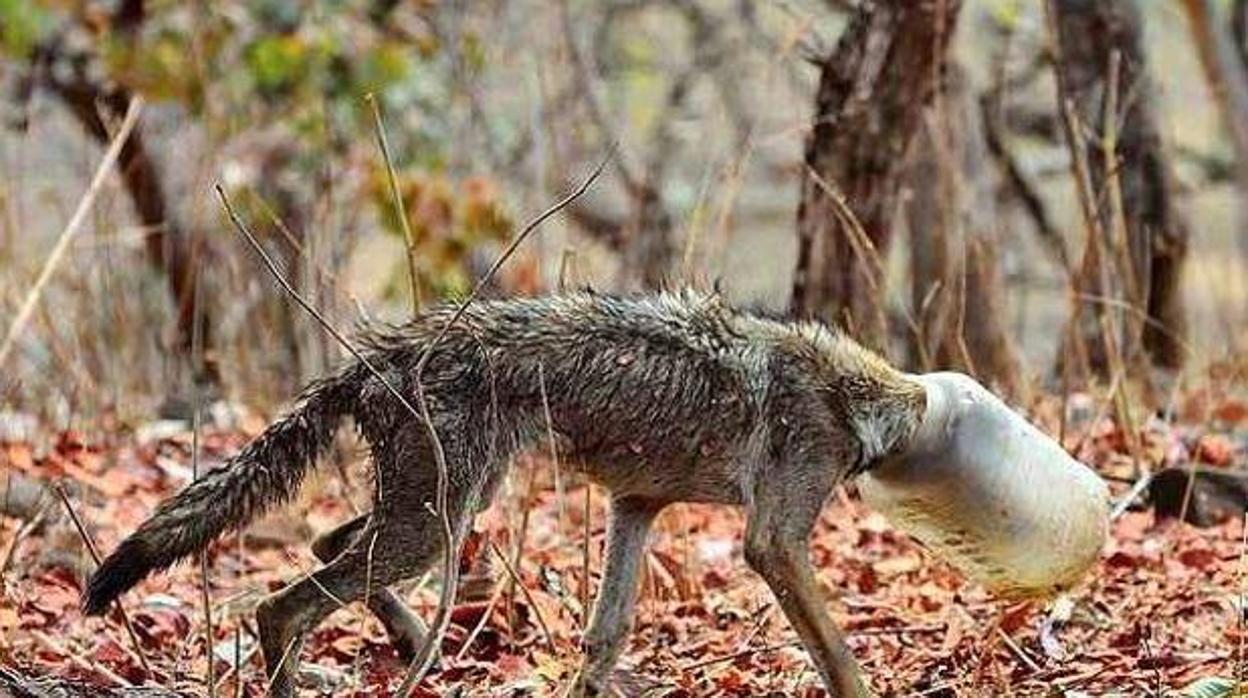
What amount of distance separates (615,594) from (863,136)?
9.59 feet

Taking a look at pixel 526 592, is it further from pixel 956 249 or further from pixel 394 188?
pixel 956 249

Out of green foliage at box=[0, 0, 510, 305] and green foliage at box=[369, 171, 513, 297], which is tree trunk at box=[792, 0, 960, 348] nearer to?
green foliage at box=[0, 0, 510, 305]

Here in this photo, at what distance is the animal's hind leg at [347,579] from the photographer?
15.3 ft

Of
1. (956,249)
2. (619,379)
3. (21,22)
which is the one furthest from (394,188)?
(21,22)

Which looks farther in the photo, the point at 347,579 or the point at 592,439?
the point at 592,439

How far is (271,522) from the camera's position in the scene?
→ 716cm

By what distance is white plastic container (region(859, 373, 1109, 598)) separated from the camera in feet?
17.1

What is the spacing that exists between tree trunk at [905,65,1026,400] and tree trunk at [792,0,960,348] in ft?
0.81

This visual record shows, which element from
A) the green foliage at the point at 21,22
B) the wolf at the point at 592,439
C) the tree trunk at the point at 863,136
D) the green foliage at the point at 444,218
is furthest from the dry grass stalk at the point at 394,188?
the green foliage at the point at 21,22

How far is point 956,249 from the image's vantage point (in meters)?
8.38

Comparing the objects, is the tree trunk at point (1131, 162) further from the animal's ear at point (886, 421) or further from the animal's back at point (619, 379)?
the animal's back at point (619, 379)

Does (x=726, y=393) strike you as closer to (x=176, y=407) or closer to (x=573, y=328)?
(x=573, y=328)

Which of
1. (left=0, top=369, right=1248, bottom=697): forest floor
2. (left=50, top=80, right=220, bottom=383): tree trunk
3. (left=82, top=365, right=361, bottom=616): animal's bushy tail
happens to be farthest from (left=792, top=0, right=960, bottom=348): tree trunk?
(left=50, top=80, right=220, bottom=383): tree trunk

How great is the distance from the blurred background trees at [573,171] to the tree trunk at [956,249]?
2 cm
